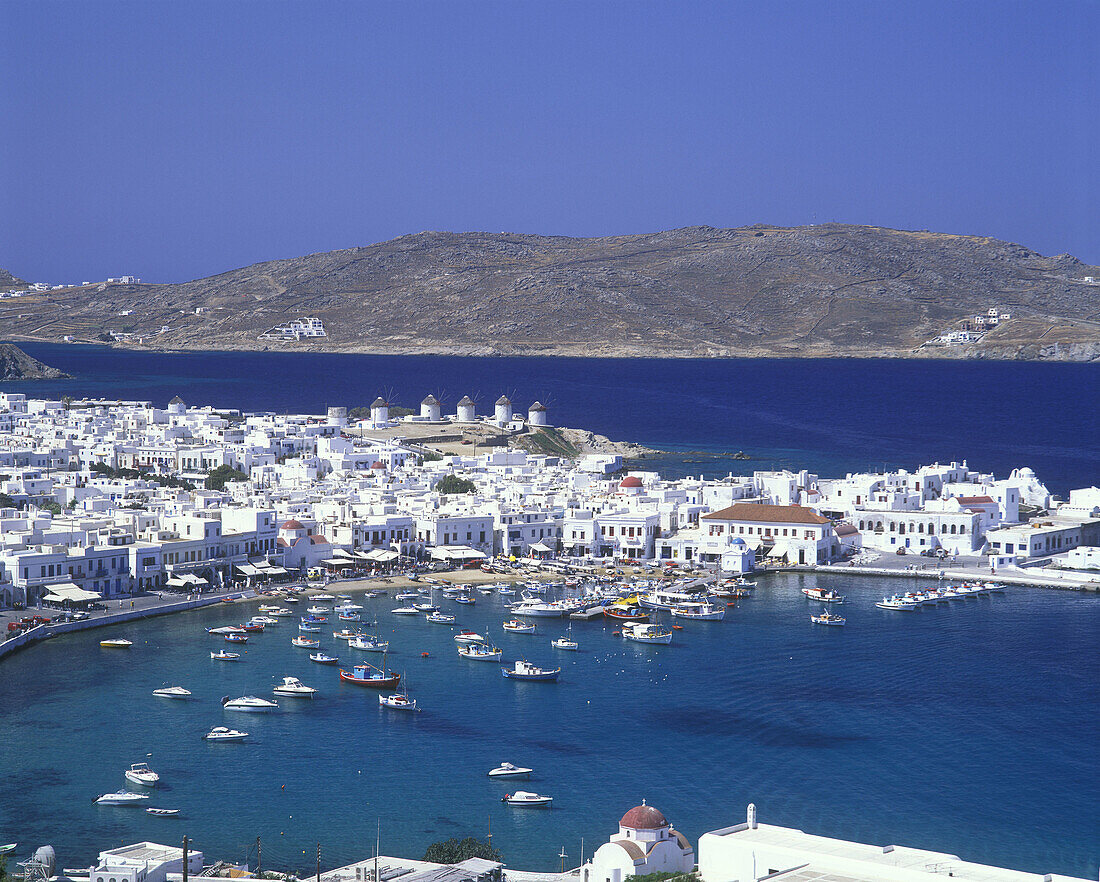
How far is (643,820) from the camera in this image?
18297mm

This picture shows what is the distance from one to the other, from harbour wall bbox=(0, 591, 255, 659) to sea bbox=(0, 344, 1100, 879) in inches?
19.5

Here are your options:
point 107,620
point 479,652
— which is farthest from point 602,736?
point 107,620

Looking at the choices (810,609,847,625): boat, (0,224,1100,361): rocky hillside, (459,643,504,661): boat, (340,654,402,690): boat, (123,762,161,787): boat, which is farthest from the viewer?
(0,224,1100,361): rocky hillside

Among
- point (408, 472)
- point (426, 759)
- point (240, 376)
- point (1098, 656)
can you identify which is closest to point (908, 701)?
point (1098, 656)

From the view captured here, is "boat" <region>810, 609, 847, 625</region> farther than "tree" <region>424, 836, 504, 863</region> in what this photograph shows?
Yes

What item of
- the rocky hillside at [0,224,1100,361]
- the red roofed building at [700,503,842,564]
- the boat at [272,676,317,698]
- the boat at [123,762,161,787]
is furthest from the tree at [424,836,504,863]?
the rocky hillside at [0,224,1100,361]

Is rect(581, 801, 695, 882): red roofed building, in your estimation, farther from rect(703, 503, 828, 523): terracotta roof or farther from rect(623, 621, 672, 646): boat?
rect(703, 503, 828, 523): terracotta roof

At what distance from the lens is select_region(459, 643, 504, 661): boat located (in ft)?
110

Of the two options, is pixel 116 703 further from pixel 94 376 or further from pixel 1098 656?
pixel 94 376

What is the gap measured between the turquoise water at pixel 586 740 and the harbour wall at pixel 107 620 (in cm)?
44

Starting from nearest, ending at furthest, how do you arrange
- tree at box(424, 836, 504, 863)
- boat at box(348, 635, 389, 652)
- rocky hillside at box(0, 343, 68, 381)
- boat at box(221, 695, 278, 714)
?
tree at box(424, 836, 504, 863)
boat at box(221, 695, 278, 714)
boat at box(348, 635, 389, 652)
rocky hillside at box(0, 343, 68, 381)

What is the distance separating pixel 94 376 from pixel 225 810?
412ft

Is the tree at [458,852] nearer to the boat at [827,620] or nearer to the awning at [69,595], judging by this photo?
the boat at [827,620]

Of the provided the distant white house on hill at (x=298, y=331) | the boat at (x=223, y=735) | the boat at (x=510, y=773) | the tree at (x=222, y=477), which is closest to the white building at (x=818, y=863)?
the boat at (x=510, y=773)
